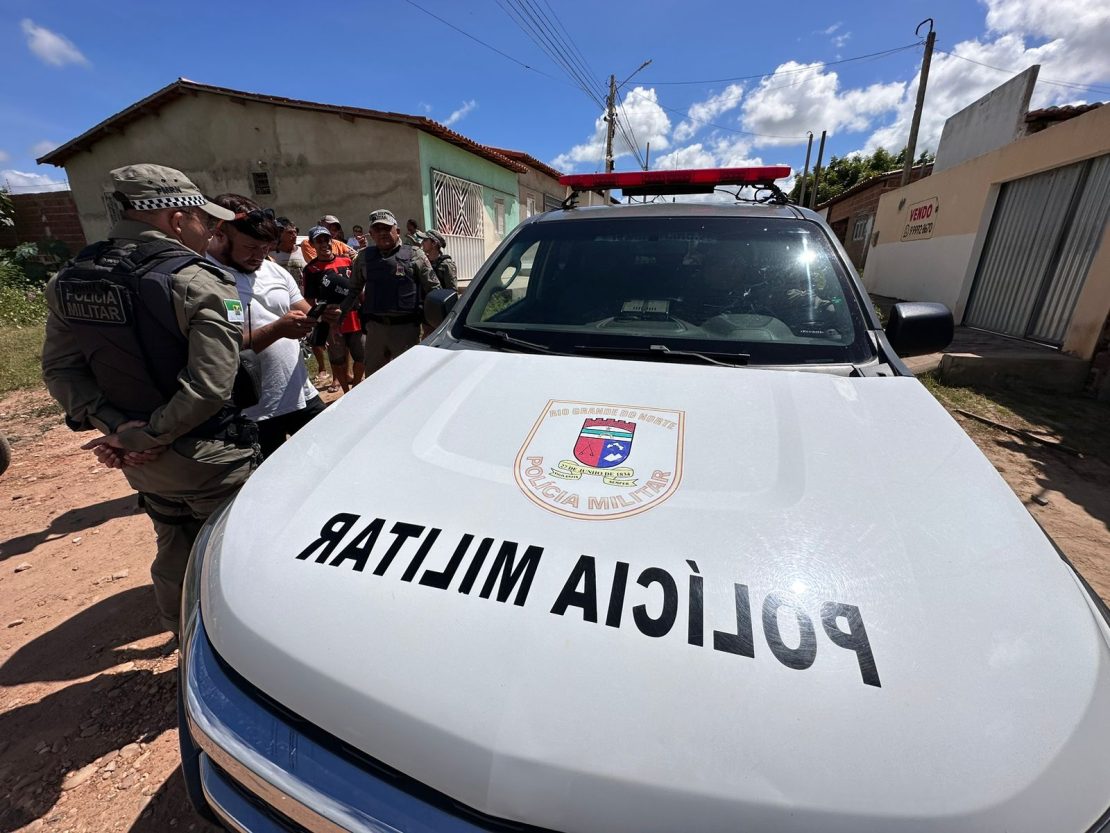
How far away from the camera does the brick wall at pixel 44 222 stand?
12898 mm

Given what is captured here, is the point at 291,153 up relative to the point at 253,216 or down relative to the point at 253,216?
up

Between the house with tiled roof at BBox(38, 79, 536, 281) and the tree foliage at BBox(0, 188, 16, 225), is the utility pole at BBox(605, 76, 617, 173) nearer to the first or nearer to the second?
the house with tiled roof at BBox(38, 79, 536, 281)

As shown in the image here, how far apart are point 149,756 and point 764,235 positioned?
2.90 metres

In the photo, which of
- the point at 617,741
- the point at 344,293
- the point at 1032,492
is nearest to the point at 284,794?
the point at 617,741

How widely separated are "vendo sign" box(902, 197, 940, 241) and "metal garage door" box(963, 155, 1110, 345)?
2.02 meters

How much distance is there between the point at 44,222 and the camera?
1312cm

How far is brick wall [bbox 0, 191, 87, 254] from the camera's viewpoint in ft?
42.3

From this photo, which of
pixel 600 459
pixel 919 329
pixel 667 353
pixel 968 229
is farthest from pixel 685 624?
pixel 968 229

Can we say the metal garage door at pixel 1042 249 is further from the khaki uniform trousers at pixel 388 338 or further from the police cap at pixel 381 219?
the police cap at pixel 381 219

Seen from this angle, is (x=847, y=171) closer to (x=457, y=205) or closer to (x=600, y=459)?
(x=457, y=205)

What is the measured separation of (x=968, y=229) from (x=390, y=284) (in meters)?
9.34

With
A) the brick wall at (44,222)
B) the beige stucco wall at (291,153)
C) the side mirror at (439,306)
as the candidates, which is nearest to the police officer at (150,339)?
the side mirror at (439,306)

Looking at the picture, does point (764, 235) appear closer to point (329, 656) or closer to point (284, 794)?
point (329, 656)

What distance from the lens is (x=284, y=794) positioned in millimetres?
818
